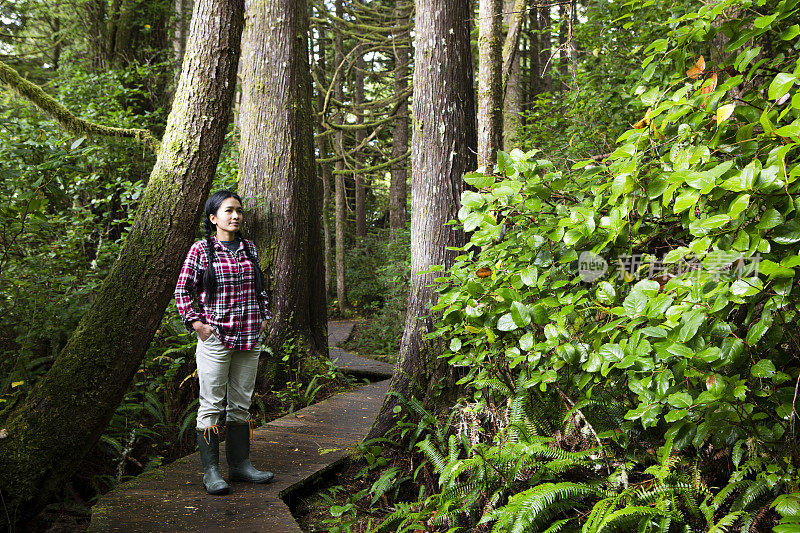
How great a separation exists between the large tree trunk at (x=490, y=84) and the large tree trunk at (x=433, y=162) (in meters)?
1.54

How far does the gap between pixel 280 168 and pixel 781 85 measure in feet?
22.1

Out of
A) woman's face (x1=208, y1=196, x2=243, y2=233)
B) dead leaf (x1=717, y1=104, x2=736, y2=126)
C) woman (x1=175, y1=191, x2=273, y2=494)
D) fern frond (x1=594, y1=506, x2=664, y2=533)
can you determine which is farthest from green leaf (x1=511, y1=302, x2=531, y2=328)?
woman's face (x1=208, y1=196, x2=243, y2=233)

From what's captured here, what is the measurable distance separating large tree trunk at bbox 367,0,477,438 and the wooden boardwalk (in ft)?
2.49

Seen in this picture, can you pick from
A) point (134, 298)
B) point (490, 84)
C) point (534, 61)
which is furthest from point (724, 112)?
point (534, 61)

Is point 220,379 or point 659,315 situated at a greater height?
point 659,315

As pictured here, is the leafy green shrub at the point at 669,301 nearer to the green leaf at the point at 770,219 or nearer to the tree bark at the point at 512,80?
the green leaf at the point at 770,219

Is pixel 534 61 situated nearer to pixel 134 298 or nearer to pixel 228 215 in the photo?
pixel 228 215

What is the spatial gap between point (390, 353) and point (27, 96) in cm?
909

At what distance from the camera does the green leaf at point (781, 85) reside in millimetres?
2158

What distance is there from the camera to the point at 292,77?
8172 mm

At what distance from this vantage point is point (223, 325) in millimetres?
4496

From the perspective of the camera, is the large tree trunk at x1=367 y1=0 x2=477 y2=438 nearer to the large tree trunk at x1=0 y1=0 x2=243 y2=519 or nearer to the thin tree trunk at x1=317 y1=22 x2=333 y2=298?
the large tree trunk at x1=0 y1=0 x2=243 y2=519

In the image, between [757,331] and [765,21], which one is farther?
[765,21]

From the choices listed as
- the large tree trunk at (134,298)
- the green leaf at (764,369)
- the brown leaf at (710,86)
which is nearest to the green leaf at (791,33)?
the brown leaf at (710,86)
